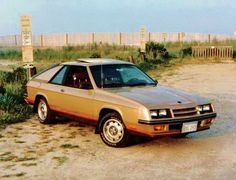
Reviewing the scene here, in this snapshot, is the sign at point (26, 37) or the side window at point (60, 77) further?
the sign at point (26, 37)

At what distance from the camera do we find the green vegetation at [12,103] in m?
10.4

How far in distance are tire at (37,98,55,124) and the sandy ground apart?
0.13 m

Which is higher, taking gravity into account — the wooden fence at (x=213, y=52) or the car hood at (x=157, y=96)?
the wooden fence at (x=213, y=52)

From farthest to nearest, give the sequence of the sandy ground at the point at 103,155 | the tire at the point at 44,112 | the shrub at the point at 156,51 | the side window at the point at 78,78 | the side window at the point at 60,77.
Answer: the shrub at the point at 156,51 → the tire at the point at 44,112 → the side window at the point at 60,77 → the side window at the point at 78,78 → the sandy ground at the point at 103,155

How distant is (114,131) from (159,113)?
95cm

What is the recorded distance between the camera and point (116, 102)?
7934 mm

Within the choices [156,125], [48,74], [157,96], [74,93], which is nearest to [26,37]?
[48,74]

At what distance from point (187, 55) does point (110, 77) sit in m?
24.2

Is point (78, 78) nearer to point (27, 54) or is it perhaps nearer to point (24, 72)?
point (27, 54)

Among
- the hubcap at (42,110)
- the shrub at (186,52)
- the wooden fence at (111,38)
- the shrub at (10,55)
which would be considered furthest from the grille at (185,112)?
the wooden fence at (111,38)

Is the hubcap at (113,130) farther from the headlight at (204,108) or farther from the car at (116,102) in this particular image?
the headlight at (204,108)

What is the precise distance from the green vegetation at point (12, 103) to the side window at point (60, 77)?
144 centimetres

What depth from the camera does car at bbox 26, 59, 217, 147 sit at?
752 centimetres

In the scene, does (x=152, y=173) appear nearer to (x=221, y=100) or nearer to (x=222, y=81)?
(x=221, y=100)
